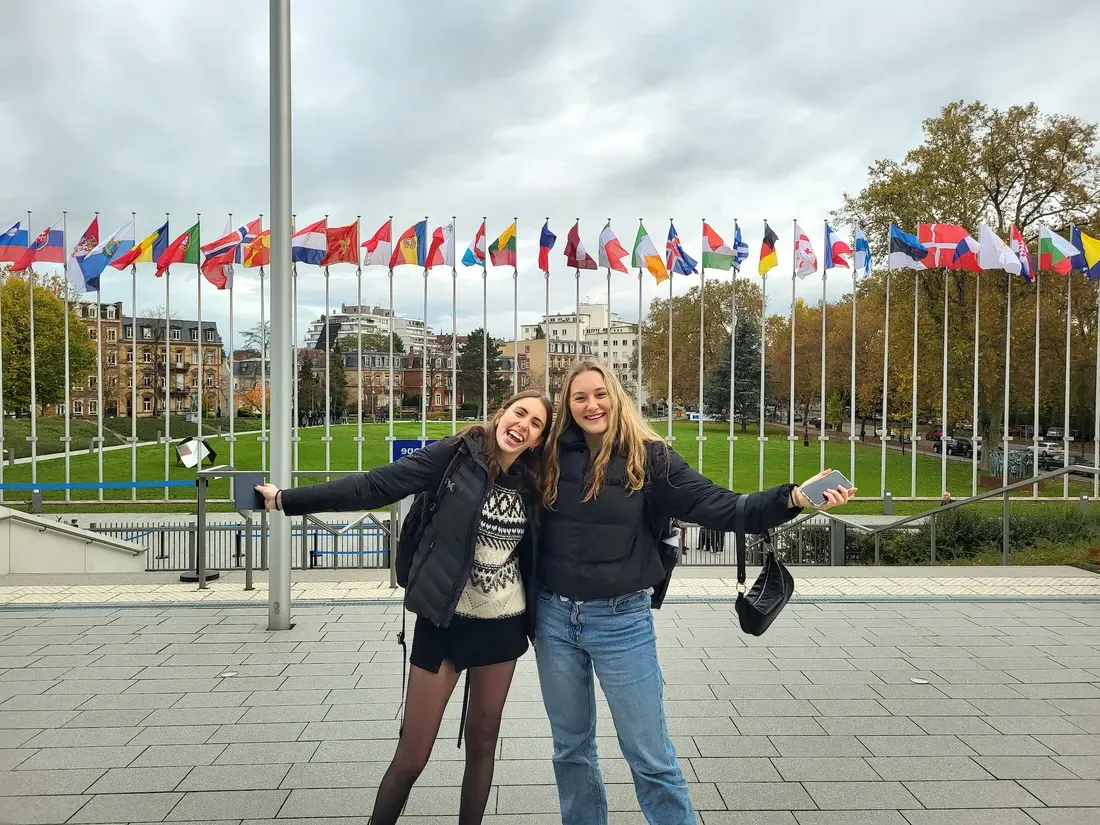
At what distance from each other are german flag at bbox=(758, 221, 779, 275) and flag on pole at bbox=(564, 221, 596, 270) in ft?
11.8

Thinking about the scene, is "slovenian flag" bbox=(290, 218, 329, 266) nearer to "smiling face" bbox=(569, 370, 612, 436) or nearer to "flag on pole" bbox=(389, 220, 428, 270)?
"flag on pole" bbox=(389, 220, 428, 270)

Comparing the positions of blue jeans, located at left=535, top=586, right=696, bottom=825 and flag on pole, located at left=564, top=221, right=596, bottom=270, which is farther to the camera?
flag on pole, located at left=564, top=221, right=596, bottom=270

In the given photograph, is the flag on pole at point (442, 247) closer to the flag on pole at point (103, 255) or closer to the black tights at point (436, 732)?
the flag on pole at point (103, 255)

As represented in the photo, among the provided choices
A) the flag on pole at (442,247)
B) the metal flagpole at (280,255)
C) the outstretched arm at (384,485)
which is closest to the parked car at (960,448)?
the flag on pole at (442,247)

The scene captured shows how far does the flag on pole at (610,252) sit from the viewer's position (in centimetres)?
1702

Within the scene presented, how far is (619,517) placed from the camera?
9.36 feet

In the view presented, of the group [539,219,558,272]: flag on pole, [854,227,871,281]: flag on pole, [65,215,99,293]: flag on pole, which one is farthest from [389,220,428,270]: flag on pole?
[854,227,871,281]: flag on pole

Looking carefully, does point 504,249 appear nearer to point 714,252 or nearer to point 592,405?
point 714,252

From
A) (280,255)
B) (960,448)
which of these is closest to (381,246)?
(280,255)

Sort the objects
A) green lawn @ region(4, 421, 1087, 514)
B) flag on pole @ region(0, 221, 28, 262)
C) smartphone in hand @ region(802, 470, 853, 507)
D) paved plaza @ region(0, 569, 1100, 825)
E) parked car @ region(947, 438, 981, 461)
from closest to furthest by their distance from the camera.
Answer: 1. smartphone in hand @ region(802, 470, 853, 507)
2. paved plaza @ region(0, 569, 1100, 825)
3. flag on pole @ region(0, 221, 28, 262)
4. green lawn @ region(4, 421, 1087, 514)
5. parked car @ region(947, 438, 981, 461)

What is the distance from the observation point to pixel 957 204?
82.5 feet

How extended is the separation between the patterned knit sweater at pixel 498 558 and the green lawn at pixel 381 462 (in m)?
19.1

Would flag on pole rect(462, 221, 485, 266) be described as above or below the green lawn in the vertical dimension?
above

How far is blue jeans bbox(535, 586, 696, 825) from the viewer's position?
280cm
